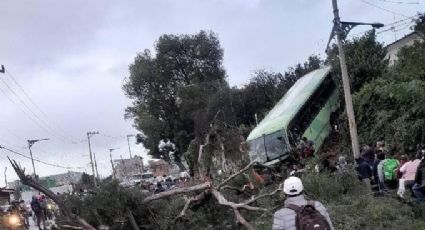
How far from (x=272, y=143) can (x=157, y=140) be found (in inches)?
1206

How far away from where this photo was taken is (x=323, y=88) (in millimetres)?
24484

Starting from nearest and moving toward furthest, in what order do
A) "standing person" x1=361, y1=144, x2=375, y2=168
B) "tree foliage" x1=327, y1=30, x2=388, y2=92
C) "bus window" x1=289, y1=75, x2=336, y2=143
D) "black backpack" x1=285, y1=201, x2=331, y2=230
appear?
1. "black backpack" x1=285, y1=201, x2=331, y2=230
2. "standing person" x1=361, y1=144, x2=375, y2=168
3. "bus window" x1=289, y1=75, x2=336, y2=143
4. "tree foliage" x1=327, y1=30, x2=388, y2=92


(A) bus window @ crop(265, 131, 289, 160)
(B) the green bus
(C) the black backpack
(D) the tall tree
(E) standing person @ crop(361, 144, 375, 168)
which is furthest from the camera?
(D) the tall tree

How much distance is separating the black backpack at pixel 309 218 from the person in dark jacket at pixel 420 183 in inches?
282

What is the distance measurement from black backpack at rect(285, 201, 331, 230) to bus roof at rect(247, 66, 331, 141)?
1729cm

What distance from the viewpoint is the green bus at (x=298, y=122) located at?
22406 mm

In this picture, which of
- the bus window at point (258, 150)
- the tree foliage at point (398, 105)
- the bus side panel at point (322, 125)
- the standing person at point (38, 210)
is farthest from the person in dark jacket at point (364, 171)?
the standing person at point (38, 210)

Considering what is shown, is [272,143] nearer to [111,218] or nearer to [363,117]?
[363,117]

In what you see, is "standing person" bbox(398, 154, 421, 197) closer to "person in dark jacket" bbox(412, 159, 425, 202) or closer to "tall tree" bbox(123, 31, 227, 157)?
"person in dark jacket" bbox(412, 159, 425, 202)

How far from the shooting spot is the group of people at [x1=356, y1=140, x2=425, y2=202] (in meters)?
11.7

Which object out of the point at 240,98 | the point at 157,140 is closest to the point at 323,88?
the point at 240,98

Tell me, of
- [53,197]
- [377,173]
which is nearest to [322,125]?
[377,173]

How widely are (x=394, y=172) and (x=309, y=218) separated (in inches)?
370

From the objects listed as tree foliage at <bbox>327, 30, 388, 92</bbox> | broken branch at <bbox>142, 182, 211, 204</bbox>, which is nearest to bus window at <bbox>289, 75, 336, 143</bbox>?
tree foliage at <bbox>327, 30, 388, 92</bbox>
